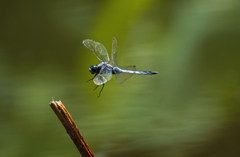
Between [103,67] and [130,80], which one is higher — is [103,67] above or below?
below

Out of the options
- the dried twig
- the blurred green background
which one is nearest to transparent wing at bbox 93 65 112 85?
the dried twig

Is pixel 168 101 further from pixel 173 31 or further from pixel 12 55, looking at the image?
pixel 12 55

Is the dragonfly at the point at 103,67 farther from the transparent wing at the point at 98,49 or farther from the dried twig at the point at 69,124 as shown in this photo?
the dried twig at the point at 69,124

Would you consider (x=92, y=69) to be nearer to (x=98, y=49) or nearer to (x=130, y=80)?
(x=98, y=49)

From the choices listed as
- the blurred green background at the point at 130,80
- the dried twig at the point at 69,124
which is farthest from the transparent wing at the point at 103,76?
the blurred green background at the point at 130,80

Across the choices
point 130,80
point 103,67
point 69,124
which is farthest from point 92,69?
point 130,80

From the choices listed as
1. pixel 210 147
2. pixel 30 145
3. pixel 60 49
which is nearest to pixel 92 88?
pixel 60 49

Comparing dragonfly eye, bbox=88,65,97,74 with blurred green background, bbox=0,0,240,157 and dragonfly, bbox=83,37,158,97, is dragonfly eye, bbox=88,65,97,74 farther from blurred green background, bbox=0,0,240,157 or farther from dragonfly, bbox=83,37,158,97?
blurred green background, bbox=0,0,240,157
